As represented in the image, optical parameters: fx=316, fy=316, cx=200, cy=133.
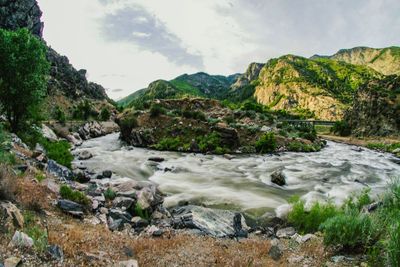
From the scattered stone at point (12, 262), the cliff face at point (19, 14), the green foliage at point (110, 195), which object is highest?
the cliff face at point (19, 14)

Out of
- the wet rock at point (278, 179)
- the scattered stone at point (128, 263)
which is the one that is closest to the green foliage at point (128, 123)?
the wet rock at point (278, 179)

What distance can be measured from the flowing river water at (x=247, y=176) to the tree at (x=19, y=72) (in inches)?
293

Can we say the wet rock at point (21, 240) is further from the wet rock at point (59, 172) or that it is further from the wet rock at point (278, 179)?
the wet rock at point (278, 179)

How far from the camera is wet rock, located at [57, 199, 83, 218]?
11812mm

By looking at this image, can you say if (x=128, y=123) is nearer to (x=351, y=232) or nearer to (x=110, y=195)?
(x=110, y=195)

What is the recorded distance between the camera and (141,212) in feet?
47.1

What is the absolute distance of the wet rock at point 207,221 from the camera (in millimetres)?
12867

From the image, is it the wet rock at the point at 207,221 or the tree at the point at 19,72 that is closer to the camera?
the wet rock at the point at 207,221

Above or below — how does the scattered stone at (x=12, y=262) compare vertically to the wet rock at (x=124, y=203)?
above

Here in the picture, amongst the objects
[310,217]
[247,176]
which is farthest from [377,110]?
[310,217]

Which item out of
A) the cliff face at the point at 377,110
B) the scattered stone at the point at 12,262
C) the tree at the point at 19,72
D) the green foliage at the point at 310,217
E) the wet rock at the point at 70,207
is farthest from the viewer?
the cliff face at the point at 377,110

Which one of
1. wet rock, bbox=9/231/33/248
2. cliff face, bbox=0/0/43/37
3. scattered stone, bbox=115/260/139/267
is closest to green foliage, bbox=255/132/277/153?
scattered stone, bbox=115/260/139/267

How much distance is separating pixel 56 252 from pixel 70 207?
17.0 ft

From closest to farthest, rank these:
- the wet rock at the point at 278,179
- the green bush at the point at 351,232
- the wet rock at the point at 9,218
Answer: the wet rock at the point at 9,218 < the green bush at the point at 351,232 < the wet rock at the point at 278,179
